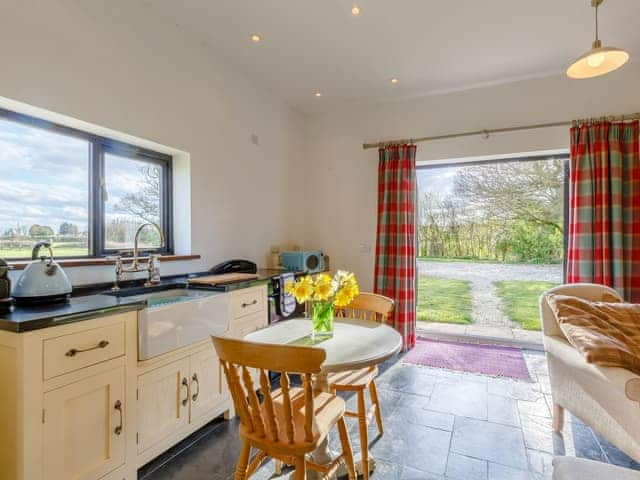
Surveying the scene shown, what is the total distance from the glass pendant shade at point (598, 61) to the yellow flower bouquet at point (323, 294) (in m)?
1.75

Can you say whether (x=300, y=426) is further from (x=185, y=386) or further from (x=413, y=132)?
(x=413, y=132)

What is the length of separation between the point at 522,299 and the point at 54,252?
13.6ft

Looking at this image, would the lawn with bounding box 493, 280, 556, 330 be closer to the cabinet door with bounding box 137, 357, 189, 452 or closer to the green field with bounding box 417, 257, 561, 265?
the green field with bounding box 417, 257, 561, 265

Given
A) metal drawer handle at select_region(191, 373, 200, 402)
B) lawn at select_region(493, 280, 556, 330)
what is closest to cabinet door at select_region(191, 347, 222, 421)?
metal drawer handle at select_region(191, 373, 200, 402)

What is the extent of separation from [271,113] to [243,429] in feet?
10.6

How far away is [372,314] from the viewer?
7.76 ft

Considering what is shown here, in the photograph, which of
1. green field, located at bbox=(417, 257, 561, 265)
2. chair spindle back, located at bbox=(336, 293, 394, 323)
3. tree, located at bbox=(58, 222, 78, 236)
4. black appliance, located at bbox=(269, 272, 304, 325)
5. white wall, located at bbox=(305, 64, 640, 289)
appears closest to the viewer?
tree, located at bbox=(58, 222, 78, 236)

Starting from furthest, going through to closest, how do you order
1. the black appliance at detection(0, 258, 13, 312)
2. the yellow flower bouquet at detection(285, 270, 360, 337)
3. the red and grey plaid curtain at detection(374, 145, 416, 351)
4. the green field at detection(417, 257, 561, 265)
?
the green field at detection(417, 257, 561, 265), the red and grey plaid curtain at detection(374, 145, 416, 351), the yellow flower bouquet at detection(285, 270, 360, 337), the black appliance at detection(0, 258, 13, 312)

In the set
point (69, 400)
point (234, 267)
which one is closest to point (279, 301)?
point (234, 267)

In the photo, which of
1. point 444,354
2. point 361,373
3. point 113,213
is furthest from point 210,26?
point 444,354

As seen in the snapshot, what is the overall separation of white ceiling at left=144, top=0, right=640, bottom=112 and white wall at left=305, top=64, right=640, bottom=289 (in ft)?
0.62

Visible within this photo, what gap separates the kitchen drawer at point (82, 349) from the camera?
1.32 meters

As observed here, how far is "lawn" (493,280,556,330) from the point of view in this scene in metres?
3.67

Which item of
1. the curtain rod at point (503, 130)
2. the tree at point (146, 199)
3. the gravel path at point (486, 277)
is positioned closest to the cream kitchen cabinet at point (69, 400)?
the tree at point (146, 199)
